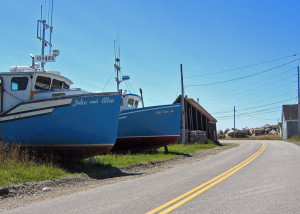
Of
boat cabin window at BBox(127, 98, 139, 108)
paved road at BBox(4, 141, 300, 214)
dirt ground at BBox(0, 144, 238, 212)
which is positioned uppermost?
boat cabin window at BBox(127, 98, 139, 108)

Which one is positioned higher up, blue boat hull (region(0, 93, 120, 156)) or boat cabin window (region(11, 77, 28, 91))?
boat cabin window (region(11, 77, 28, 91))

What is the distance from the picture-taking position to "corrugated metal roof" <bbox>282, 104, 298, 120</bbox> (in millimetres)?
59175

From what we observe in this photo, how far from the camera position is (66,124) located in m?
11.6

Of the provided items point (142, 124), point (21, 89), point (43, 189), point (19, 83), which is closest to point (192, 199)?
point (43, 189)

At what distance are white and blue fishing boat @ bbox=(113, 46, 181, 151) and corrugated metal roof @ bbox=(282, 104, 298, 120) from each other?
47000 mm

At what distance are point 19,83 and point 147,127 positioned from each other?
8.51 m

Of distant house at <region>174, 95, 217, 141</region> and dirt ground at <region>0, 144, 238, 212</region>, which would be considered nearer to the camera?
dirt ground at <region>0, 144, 238, 212</region>

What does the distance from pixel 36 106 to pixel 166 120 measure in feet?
32.3

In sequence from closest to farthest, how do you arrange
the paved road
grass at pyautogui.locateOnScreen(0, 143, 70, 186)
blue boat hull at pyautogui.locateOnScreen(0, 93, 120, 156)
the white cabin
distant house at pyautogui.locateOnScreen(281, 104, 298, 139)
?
the paved road → grass at pyautogui.locateOnScreen(0, 143, 70, 186) → blue boat hull at pyautogui.locateOnScreen(0, 93, 120, 156) → the white cabin → distant house at pyautogui.locateOnScreen(281, 104, 298, 139)

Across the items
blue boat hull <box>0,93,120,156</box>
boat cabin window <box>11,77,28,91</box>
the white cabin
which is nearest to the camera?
blue boat hull <box>0,93,120,156</box>

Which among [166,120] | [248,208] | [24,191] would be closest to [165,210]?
Answer: [248,208]

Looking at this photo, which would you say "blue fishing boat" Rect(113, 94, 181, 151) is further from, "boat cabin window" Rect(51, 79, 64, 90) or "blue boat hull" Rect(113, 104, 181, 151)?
"boat cabin window" Rect(51, 79, 64, 90)

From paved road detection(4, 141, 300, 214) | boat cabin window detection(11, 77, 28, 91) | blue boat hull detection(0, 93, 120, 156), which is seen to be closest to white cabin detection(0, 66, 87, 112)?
boat cabin window detection(11, 77, 28, 91)

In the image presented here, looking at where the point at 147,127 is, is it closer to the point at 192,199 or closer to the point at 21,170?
the point at 21,170
